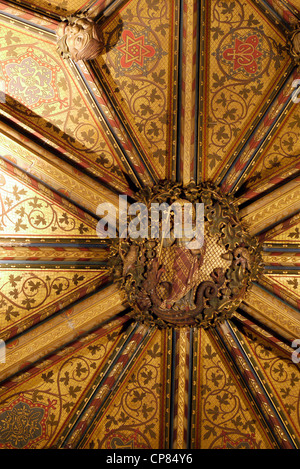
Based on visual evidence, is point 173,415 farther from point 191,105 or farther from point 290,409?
point 191,105

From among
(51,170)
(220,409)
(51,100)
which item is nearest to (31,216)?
(51,170)

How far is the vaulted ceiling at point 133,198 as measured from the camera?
5246 mm

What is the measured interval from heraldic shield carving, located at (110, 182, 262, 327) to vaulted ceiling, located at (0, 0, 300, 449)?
0.57 feet

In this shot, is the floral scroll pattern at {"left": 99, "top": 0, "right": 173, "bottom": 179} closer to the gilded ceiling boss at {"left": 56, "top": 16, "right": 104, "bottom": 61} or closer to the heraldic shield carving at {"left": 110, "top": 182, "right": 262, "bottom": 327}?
the gilded ceiling boss at {"left": 56, "top": 16, "right": 104, "bottom": 61}

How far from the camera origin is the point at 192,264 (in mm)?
5414

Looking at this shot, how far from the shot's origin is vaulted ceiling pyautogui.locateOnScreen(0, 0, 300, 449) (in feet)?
17.2

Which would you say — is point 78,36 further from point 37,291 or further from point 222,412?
point 222,412

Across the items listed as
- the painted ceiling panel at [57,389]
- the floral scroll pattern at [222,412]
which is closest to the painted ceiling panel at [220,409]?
the floral scroll pattern at [222,412]

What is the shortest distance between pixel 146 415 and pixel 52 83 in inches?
136

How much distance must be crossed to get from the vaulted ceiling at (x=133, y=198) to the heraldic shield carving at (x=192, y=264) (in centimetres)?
17

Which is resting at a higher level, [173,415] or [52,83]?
[52,83]

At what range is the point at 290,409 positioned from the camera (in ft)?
18.5
